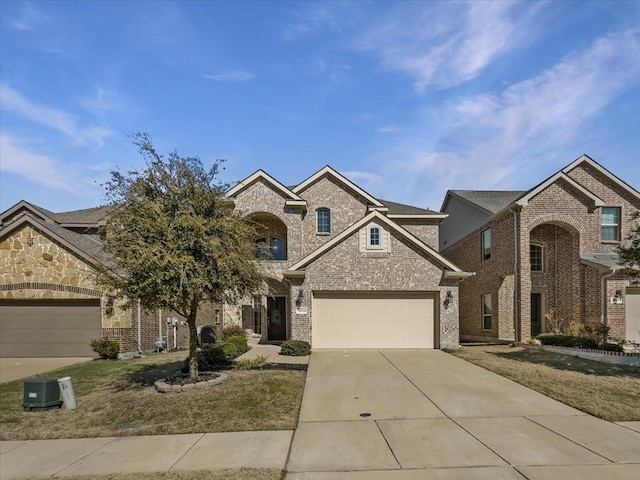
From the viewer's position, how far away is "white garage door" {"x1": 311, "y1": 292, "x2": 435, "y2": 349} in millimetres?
16891

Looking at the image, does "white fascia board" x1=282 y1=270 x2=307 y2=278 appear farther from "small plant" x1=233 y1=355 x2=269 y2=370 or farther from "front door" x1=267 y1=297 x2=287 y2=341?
"small plant" x1=233 y1=355 x2=269 y2=370

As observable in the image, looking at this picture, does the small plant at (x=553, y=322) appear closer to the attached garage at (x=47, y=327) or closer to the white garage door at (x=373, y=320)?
the white garage door at (x=373, y=320)

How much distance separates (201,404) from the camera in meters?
8.77

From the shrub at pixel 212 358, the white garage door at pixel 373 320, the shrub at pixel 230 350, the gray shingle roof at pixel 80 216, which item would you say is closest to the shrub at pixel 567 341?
the white garage door at pixel 373 320

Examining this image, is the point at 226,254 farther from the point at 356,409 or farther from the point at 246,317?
the point at 246,317

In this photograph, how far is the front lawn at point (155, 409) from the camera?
7.46 meters

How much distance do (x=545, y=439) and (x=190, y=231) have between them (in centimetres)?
828

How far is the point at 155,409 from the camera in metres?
8.57

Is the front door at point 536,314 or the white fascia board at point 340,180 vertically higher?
the white fascia board at point 340,180

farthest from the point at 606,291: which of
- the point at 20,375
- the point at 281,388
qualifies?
the point at 20,375

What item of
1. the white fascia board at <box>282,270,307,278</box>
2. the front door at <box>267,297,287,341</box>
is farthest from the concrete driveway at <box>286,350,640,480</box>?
the front door at <box>267,297,287,341</box>

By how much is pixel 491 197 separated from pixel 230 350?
17.5 meters

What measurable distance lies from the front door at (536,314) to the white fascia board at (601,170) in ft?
20.4

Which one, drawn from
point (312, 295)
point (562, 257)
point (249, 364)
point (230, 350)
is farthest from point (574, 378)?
point (230, 350)
